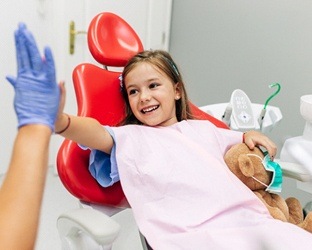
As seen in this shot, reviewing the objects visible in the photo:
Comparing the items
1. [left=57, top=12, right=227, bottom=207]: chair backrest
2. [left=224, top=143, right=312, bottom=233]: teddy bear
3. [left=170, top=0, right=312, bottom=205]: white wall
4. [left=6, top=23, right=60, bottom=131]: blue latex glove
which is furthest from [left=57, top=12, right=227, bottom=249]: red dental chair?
[left=170, top=0, right=312, bottom=205]: white wall

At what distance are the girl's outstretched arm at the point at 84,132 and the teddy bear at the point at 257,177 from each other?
0.39 meters

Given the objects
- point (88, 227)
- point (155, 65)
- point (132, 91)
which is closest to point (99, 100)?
point (132, 91)

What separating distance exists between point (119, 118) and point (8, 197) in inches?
29.3

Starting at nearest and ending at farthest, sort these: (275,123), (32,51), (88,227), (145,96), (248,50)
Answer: (32,51) → (88,227) → (145,96) → (275,123) → (248,50)

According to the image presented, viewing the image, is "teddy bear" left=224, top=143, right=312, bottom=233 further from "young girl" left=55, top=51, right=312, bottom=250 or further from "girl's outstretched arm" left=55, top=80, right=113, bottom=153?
"girl's outstretched arm" left=55, top=80, right=113, bottom=153

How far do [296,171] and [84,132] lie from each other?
0.67 meters

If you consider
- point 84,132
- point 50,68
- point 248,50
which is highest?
point 50,68

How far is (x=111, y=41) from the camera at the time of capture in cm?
140

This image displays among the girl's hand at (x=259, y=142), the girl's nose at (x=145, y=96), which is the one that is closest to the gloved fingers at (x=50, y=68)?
the girl's nose at (x=145, y=96)

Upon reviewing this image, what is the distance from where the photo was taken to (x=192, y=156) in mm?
1170

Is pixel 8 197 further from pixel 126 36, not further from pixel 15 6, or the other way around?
pixel 15 6

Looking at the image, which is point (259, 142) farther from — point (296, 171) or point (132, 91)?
point (132, 91)

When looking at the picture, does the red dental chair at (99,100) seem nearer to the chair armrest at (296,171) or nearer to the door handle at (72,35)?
the chair armrest at (296,171)

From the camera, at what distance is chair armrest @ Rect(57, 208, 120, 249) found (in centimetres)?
88
